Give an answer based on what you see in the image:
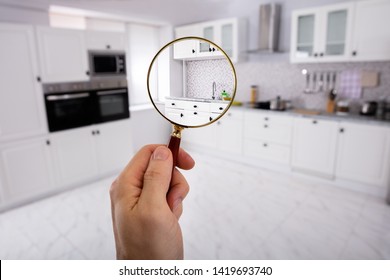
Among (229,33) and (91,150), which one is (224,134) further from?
(91,150)

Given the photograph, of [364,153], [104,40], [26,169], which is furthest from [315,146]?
[26,169]

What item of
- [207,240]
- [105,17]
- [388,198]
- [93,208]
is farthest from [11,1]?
[388,198]

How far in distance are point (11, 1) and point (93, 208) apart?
2.31m

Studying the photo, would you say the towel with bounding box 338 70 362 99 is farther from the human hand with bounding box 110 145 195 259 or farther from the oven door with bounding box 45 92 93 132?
the human hand with bounding box 110 145 195 259

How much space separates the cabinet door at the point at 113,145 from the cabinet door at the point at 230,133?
1360 millimetres

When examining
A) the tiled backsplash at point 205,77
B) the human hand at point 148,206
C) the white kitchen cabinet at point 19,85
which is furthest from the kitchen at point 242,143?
the tiled backsplash at point 205,77

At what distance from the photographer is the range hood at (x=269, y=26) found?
359 cm

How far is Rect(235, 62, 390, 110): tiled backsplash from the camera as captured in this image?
313 cm

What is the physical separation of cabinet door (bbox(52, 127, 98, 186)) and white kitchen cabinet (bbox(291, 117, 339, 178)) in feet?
8.17

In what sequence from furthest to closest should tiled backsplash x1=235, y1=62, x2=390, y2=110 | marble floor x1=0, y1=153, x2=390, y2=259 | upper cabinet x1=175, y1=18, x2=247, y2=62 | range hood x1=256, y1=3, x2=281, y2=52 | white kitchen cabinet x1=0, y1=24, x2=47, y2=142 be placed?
upper cabinet x1=175, y1=18, x2=247, y2=62, range hood x1=256, y1=3, x2=281, y2=52, tiled backsplash x1=235, y1=62, x2=390, y2=110, white kitchen cabinet x1=0, y1=24, x2=47, y2=142, marble floor x1=0, y1=153, x2=390, y2=259

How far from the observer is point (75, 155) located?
3.09 meters

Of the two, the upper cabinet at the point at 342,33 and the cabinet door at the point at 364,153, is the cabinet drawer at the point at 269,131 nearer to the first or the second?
the cabinet door at the point at 364,153

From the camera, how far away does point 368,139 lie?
9.25ft

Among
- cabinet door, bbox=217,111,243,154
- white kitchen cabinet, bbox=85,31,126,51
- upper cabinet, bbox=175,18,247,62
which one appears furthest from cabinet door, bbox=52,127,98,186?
upper cabinet, bbox=175,18,247,62
